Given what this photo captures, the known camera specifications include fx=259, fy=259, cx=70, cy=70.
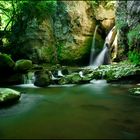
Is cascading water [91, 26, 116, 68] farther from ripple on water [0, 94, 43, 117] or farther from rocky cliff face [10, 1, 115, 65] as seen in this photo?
ripple on water [0, 94, 43, 117]

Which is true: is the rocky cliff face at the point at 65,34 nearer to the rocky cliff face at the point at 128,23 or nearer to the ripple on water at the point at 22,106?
the rocky cliff face at the point at 128,23

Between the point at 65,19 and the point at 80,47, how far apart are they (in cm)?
247

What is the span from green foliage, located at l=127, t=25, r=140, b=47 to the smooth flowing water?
4160 mm

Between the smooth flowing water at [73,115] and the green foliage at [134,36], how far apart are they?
13.6ft

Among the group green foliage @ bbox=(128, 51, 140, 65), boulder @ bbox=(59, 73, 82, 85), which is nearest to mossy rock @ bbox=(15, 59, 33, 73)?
boulder @ bbox=(59, 73, 82, 85)

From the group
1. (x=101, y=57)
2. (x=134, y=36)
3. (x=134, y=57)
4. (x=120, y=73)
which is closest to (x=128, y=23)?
(x=134, y=36)

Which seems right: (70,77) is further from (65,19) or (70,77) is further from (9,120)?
(65,19)

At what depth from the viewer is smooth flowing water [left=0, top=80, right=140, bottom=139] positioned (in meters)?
5.46

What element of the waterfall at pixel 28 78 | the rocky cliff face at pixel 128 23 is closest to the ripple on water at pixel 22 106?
the waterfall at pixel 28 78

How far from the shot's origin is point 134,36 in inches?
558

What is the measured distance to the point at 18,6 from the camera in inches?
711

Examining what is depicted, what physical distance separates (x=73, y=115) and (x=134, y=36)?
8596 mm

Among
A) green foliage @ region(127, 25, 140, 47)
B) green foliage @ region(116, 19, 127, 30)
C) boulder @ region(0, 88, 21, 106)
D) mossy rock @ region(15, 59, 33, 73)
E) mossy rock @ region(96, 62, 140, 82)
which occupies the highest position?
green foliage @ region(116, 19, 127, 30)

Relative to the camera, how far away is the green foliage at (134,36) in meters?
13.5
